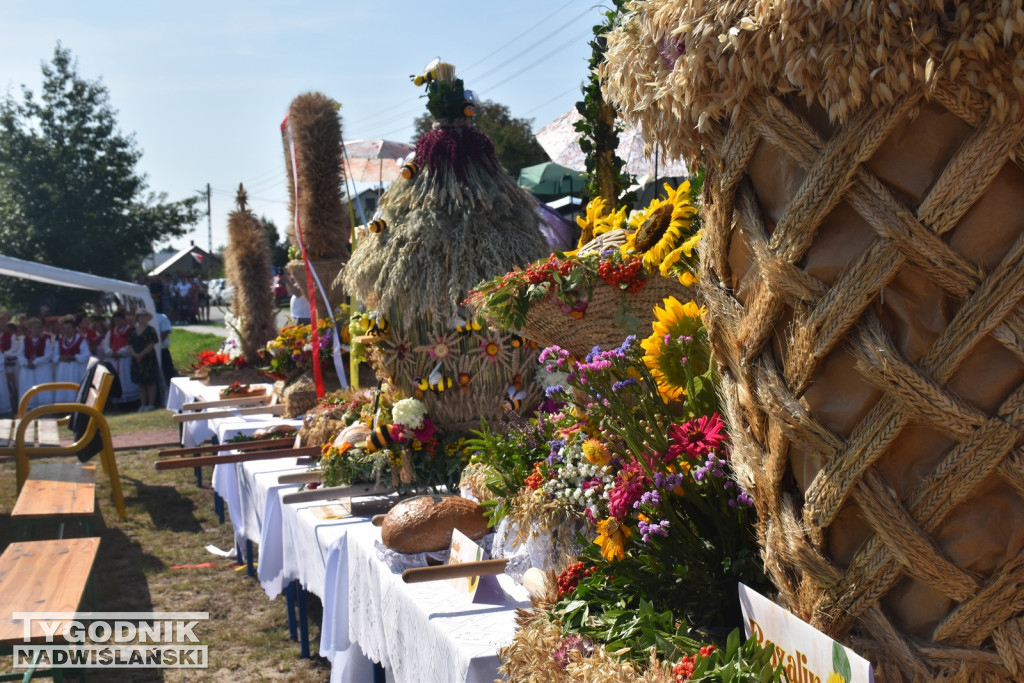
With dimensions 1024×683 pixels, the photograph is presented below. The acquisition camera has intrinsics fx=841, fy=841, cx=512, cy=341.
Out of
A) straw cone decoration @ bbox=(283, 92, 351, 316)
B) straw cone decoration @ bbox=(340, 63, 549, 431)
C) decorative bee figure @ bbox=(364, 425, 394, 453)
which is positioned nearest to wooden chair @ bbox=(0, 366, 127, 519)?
straw cone decoration @ bbox=(283, 92, 351, 316)

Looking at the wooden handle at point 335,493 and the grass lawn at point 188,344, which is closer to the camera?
the wooden handle at point 335,493

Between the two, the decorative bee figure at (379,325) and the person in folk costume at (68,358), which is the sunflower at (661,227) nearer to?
the decorative bee figure at (379,325)

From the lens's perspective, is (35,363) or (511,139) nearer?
(35,363)

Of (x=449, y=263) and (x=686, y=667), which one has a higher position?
(x=449, y=263)

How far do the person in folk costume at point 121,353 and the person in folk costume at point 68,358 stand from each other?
13.7 inches

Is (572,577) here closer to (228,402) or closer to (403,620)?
(403,620)

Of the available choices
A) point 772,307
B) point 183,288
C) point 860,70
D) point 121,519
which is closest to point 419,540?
point 772,307

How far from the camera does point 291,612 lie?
4.49 meters

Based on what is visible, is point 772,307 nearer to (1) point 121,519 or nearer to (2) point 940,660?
(2) point 940,660

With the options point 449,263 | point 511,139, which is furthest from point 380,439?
point 511,139

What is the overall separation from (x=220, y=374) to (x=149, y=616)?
3935 mm

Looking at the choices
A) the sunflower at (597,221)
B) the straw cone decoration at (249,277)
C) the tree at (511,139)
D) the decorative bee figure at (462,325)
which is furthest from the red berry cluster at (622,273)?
the tree at (511,139)

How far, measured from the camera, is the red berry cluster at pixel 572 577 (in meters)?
2.03

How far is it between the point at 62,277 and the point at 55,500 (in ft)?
25.1
